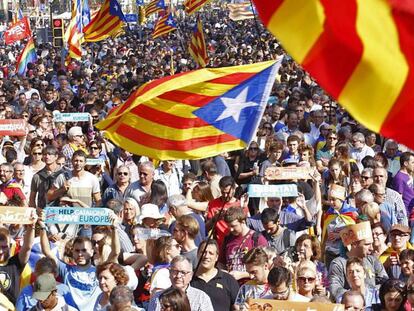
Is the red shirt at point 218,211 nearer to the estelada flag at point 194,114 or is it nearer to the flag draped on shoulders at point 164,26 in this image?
the estelada flag at point 194,114

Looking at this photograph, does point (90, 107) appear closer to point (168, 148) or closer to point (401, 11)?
point (168, 148)

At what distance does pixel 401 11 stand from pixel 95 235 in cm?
506

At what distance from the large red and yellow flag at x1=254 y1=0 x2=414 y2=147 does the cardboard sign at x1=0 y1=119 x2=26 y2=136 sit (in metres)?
8.86

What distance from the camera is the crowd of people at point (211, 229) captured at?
7426 millimetres

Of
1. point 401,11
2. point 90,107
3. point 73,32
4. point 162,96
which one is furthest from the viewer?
point 73,32

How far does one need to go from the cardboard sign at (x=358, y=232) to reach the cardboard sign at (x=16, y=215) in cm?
227

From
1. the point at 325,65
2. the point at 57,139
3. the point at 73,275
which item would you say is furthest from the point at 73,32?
the point at 325,65

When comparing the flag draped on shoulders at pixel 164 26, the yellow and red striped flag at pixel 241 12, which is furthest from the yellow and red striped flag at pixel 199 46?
the yellow and red striped flag at pixel 241 12

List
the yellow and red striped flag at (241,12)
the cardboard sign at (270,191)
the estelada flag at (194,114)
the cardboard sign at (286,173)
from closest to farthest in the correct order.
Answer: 1. the estelada flag at (194,114)
2. the cardboard sign at (270,191)
3. the cardboard sign at (286,173)
4. the yellow and red striped flag at (241,12)

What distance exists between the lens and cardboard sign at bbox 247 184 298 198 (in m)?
9.55

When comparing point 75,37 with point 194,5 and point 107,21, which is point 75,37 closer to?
point 107,21

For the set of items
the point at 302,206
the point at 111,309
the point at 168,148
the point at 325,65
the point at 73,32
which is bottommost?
the point at 73,32

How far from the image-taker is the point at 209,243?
7578 millimetres

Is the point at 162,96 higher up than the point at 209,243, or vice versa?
the point at 162,96
